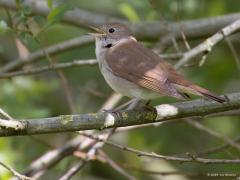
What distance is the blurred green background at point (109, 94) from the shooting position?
252 inches

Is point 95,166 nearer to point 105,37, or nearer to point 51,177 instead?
point 51,177

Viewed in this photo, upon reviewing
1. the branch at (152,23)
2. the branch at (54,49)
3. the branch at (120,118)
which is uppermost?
the branch at (152,23)

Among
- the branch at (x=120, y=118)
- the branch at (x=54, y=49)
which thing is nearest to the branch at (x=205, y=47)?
the branch at (x=120, y=118)

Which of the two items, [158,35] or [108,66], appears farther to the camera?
[158,35]

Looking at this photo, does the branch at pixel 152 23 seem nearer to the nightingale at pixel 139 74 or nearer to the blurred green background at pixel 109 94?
the blurred green background at pixel 109 94

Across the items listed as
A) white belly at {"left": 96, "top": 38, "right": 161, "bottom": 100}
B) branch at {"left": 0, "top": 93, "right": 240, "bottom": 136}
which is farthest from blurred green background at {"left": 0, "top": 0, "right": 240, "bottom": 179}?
branch at {"left": 0, "top": 93, "right": 240, "bottom": 136}

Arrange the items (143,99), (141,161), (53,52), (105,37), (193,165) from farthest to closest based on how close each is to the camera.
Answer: (193,165) → (141,161) → (53,52) → (105,37) → (143,99)

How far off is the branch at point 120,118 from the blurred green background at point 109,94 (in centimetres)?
174

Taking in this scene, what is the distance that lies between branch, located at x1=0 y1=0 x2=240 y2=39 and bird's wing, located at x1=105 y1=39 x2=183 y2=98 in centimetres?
102

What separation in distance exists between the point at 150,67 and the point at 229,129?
2861 millimetres

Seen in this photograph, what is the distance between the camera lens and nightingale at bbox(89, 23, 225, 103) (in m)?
4.65

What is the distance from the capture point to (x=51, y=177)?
22.6ft

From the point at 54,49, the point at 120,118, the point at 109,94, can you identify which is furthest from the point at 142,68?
the point at 109,94

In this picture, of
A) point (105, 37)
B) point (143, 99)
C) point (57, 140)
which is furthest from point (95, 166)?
point (143, 99)
